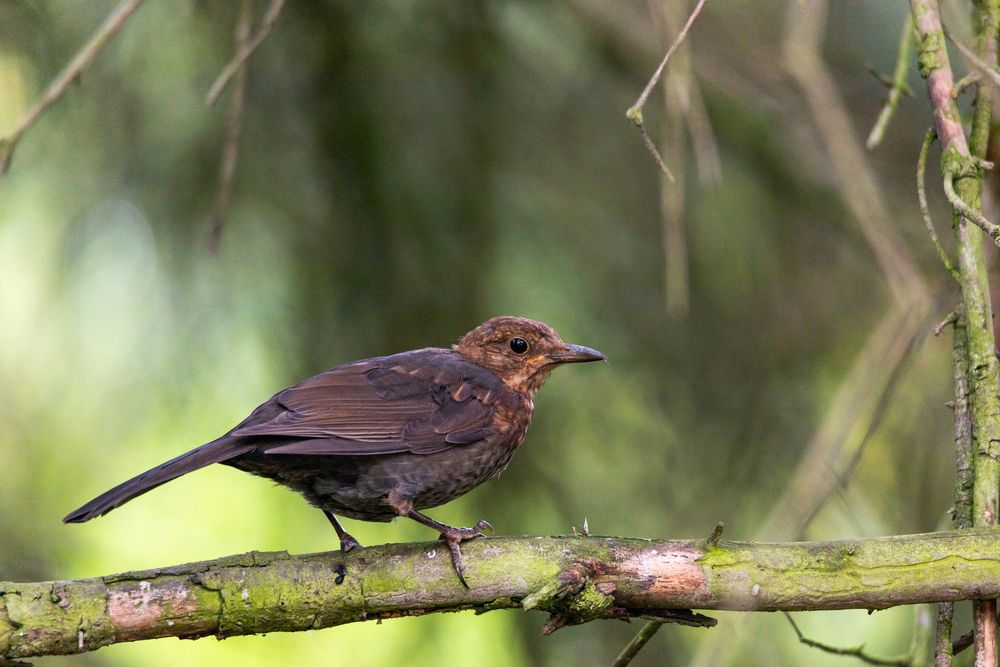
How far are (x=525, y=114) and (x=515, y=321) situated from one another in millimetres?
1142

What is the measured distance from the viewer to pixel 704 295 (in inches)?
188

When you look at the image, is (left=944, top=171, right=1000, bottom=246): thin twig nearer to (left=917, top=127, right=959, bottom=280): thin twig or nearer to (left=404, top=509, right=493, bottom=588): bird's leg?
(left=917, top=127, right=959, bottom=280): thin twig

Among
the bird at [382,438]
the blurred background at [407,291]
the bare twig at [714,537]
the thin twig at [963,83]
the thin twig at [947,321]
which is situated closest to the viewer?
the bare twig at [714,537]

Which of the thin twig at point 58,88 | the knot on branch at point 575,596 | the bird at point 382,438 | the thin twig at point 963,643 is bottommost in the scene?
the thin twig at point 963,643

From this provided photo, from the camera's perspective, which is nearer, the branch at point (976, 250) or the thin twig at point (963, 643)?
the branch at point (976, 250)

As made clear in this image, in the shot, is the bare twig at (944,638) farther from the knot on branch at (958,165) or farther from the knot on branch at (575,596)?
the knot on branch at (958,165)

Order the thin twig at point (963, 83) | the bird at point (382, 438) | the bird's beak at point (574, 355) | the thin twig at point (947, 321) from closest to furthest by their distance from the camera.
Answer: the thin twig at point (947, 321), the thin twig at point (963, 83), the bird at point (382, 438), the bird's beak at point (574, 355)

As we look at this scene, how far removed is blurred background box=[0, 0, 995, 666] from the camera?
13.8 feet

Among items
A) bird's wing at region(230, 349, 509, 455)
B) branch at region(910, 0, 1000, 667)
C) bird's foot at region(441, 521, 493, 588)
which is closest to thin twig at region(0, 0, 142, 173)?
bird's wing at region(230, 349, 509, 455)

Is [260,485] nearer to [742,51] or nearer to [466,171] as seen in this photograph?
[466,171]

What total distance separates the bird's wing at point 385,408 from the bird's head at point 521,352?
0.55 ft

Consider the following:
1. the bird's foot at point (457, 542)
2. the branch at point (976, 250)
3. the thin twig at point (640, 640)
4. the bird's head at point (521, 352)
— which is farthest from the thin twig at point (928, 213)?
the bird's head at point (521, 352)

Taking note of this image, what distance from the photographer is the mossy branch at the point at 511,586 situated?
2367 millimetres

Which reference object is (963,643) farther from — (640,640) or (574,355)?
(574,355)
